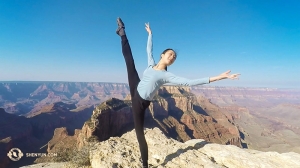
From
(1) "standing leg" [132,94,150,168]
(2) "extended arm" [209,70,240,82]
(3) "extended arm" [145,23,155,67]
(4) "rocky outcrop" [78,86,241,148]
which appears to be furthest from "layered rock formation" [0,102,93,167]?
(2) "extended arm" [209,70,240,82]

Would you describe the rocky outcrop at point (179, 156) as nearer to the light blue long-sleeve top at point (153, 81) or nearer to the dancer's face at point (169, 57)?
the light blue long-sleeve top at point (153, 81)

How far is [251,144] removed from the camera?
108m

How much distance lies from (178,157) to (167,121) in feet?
264

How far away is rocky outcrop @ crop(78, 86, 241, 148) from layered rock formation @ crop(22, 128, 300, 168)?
3112cm

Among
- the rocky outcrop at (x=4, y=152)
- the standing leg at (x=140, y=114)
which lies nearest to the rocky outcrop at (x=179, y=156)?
the standing leg at (x=140, y=114)

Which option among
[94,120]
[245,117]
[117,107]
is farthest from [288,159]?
[245,117]

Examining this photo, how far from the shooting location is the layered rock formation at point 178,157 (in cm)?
398

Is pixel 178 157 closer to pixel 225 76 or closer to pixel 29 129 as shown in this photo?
pixel 225 76

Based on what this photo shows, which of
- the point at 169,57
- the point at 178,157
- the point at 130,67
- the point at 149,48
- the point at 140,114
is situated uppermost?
the point at 149,48

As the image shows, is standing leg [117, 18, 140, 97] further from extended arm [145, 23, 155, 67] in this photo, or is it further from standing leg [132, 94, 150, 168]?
extended arm [145, 23, 155, 67]

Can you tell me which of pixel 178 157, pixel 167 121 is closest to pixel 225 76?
pixel 178 157

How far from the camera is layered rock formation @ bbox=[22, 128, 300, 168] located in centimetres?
398

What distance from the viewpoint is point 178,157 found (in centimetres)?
427

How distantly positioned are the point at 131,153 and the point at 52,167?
9.58 ft
